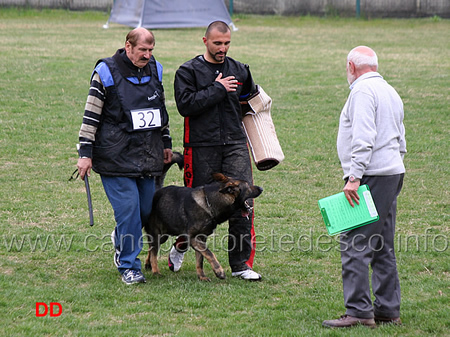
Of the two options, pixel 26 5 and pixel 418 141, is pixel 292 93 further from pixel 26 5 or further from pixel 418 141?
pixel 26 5

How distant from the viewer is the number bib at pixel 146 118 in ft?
18.2

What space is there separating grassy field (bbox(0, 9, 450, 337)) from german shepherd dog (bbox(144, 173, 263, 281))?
1.09 ft

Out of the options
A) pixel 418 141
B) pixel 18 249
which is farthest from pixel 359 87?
pixel 418 141

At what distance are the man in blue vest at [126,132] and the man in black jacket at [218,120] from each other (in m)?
0.27

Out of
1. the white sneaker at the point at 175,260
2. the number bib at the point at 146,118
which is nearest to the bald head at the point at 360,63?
the number bib at the point at 146,118

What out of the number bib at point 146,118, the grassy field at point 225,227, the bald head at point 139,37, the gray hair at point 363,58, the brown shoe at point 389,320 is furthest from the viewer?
the number bib at point 146,118

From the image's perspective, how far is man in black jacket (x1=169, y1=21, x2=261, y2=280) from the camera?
560 centimetres

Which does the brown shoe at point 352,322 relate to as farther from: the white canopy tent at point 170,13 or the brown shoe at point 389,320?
the white canopy tent at point 170,13

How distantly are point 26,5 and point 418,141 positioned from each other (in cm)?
2495

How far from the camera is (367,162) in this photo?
14.7 ft

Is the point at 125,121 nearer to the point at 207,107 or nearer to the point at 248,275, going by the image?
the point at 207,107

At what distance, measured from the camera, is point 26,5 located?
1246 inches

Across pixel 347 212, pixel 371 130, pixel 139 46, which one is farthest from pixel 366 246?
pixel 139 46

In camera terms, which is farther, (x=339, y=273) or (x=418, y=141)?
(x=418, y=141)
